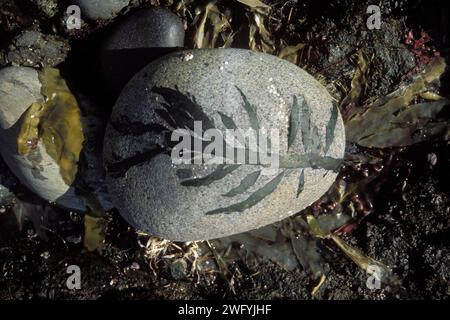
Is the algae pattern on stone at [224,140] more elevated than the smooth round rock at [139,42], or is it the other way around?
the smooth round rock at [139,42]

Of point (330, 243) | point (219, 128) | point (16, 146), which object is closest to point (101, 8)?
point (16, 146)

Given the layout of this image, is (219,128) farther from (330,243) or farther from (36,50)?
(36,50)

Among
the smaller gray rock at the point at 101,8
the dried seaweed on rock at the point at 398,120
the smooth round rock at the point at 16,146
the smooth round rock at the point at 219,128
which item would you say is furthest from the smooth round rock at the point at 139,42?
the dried seaweed on rock at the point at 398,120

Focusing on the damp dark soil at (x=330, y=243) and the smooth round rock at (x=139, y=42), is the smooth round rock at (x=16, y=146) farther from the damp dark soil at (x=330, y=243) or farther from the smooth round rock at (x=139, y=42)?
the smooth round rock at (x=139, y=42)

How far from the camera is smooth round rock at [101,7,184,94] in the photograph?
2867 millimetres

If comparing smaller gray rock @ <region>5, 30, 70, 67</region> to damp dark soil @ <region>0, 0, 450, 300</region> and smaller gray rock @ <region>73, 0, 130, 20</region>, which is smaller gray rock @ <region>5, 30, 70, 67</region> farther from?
smaller gray rock @ <region>73, 0, 130, 20</region>

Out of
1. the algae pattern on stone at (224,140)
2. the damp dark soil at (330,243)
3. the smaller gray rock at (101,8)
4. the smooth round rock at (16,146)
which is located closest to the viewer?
the algae pattern on stone at (224,140)

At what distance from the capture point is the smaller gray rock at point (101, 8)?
2.94m

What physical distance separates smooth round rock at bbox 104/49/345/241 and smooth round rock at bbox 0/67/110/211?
48cm

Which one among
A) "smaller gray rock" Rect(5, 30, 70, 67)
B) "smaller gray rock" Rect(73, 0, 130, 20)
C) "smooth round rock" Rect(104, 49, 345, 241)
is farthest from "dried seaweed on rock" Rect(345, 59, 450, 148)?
"smaller gray rock" Rect(5, 30, 70, 67)

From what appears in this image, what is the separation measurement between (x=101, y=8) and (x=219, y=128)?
1.20 metres

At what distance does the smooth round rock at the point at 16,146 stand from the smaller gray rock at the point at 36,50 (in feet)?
0.47

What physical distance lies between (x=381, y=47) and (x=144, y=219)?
1.83 meters

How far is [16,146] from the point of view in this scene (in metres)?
2.89
